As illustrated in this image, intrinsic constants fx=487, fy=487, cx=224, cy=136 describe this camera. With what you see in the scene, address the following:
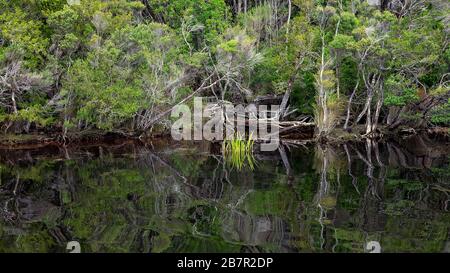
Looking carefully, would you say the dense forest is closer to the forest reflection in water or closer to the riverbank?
the riverbank

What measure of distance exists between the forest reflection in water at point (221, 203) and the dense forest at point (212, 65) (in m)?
4.06

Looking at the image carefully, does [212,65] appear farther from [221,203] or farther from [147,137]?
[221,203]

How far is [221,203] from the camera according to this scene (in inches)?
484

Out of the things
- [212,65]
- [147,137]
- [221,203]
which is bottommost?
[147,137]

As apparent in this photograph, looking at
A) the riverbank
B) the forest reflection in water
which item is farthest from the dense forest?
the forest reflection in water

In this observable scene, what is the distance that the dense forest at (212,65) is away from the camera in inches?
900

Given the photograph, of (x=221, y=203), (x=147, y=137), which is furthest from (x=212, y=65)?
(x=221, y=203)

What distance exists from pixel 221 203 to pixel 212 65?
1553 cm

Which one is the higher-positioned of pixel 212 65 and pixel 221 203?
pixel 212 65

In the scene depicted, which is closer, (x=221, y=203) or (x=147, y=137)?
(x=221, y=203)

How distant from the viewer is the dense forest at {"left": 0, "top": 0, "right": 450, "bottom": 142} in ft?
75.0

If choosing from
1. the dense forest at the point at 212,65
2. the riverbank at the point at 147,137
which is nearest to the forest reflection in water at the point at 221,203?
the riverbank at the point at 147,137

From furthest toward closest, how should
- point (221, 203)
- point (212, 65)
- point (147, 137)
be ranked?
1. point (212, 65)
2. point (147, 137)
3. point (221, 203)

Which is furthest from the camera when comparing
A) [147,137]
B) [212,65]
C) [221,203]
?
[212,65]
